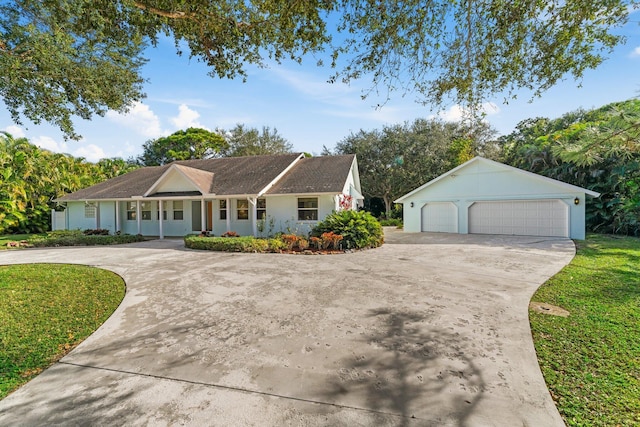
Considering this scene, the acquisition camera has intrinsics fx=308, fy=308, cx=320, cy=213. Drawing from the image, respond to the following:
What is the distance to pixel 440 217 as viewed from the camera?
1864 centimetres

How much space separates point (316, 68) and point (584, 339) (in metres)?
6.37

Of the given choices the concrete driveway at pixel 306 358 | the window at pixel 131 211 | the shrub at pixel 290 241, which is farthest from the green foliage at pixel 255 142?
the concrete driveway at pixel 306 358

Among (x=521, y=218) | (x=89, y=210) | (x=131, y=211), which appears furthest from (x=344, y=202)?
(x=89, y=210)

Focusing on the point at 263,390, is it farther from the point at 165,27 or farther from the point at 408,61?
the point at 165,27

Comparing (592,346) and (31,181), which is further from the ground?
(31,181)

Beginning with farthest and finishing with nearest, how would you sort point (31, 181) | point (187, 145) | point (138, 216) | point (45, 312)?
point (187, 145) < point (31, 181) < point (138, 216) < point (45, 312)

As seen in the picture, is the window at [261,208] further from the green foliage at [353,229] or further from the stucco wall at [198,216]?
the green foliage at [353,229]

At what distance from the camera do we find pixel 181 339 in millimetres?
4480

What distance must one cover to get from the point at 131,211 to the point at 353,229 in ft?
49.0

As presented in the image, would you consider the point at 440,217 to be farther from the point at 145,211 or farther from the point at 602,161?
the point at 145,211

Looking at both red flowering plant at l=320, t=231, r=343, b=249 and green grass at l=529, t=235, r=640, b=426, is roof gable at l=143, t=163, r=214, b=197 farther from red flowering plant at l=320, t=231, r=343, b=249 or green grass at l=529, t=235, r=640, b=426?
green grass at l=529, t=235, r=640, b=426

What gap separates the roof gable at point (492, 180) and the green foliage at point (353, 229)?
7.16 metres

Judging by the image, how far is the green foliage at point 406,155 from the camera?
2884 centimetres

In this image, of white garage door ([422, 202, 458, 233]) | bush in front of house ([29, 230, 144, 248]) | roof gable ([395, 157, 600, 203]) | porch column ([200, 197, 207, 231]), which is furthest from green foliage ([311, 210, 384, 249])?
bush in front of house ([29, 230, 144, 248])
